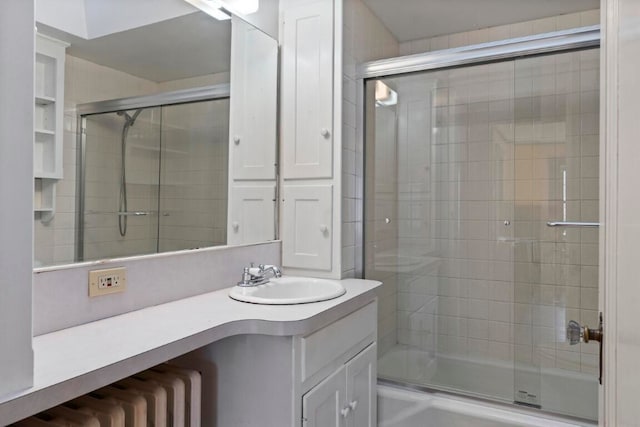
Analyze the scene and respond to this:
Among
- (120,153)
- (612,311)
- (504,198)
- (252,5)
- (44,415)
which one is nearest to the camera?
(612,311)

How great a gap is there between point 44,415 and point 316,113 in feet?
5.51

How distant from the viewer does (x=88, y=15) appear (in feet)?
4.38

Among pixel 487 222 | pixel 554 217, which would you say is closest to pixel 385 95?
pixel 487 222

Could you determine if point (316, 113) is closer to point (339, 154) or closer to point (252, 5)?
point (339, 154)

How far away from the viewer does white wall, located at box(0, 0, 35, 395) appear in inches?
30.5

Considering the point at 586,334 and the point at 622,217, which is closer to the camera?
the point at 622,217

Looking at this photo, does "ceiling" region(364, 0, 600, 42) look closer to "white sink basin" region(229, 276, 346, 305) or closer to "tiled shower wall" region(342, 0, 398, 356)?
"tiled shower wall" region(342, 0, 398, 356)

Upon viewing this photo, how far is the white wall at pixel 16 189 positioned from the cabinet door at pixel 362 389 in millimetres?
1208

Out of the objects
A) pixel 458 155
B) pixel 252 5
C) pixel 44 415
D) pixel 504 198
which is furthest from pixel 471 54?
pixel 44 415

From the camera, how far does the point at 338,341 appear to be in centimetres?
162

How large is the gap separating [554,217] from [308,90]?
1665 millimetres

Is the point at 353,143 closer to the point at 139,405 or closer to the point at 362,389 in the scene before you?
the point at 362,389

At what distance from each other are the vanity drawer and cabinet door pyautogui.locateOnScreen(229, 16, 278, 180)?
2.83 ft

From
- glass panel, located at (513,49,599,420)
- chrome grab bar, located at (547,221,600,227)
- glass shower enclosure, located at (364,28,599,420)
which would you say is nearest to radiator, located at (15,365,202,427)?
glass shower enclosure, located at (364,28,599,420)
